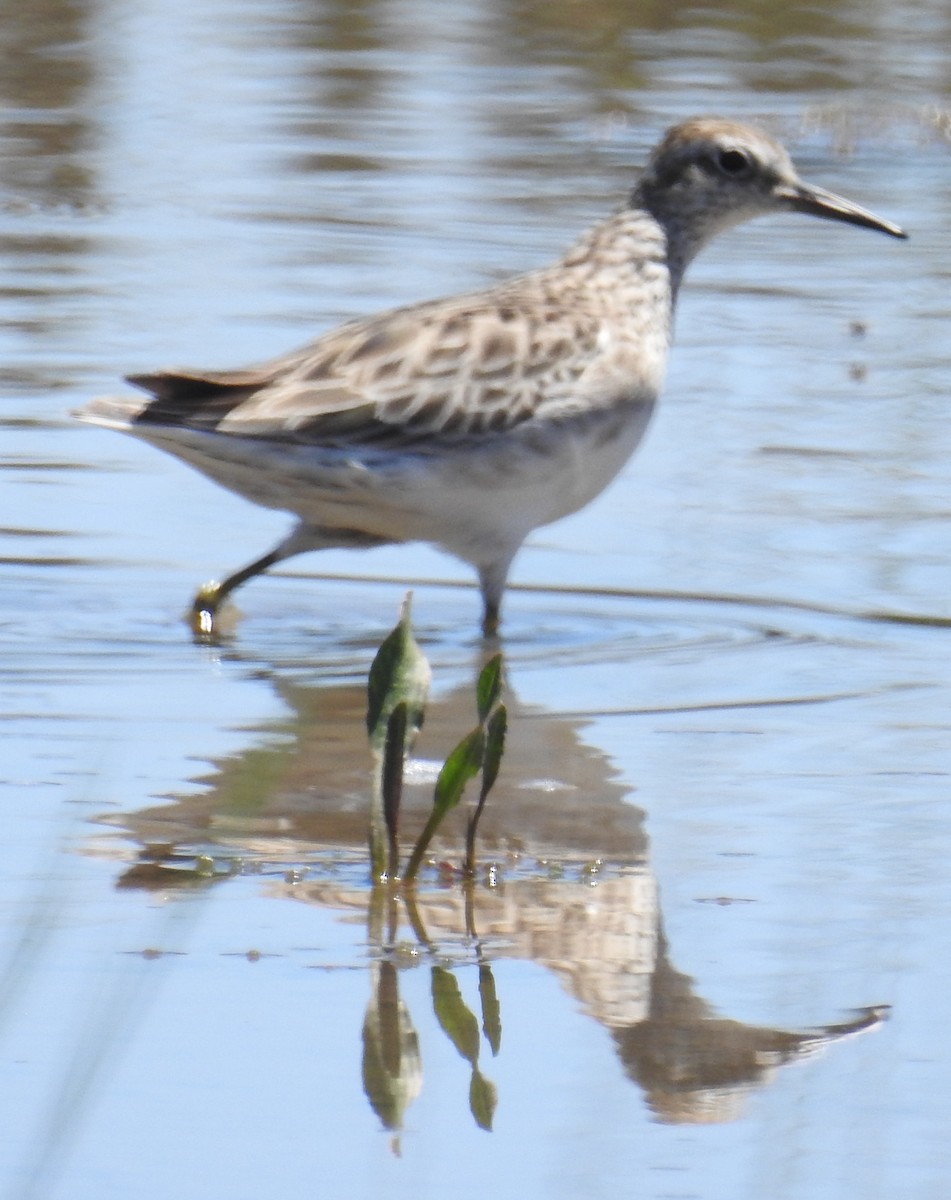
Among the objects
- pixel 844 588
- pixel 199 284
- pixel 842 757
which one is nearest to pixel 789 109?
pixel 199 284

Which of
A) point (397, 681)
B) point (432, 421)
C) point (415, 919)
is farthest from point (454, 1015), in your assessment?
point (432, 421)

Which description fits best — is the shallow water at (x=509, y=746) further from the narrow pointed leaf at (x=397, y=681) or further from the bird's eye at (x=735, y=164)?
the bird's eye at (x=735, y=164)

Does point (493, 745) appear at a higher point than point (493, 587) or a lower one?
higher

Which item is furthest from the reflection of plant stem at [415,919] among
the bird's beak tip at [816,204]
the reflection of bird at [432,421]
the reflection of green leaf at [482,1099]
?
the bird's beak tip at [816,204]

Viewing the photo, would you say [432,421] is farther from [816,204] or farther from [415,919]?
[415,919]

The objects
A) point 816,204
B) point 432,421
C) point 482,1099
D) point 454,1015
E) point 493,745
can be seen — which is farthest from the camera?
point 816,204

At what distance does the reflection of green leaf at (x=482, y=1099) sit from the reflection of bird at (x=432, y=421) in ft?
11.1

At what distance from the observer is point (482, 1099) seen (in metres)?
3.80

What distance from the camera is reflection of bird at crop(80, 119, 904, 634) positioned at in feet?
23.3

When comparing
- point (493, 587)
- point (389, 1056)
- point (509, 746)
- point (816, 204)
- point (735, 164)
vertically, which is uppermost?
point (735, 164)

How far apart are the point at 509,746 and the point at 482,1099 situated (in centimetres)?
221

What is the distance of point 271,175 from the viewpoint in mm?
13898

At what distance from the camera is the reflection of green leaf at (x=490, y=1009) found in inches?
158

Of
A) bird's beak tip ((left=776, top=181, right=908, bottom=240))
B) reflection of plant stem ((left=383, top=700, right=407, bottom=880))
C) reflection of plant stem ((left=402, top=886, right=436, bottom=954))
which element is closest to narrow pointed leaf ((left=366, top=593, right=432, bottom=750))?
reflection of plant stem ((left=383, top=700, right=407, bottom=880))
